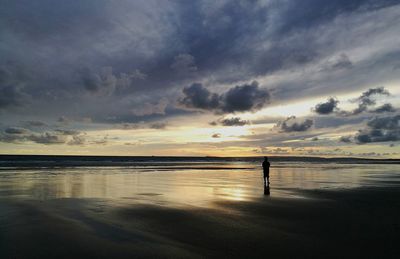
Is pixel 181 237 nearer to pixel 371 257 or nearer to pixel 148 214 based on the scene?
pixel 148 214

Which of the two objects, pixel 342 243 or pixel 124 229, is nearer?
pixel 342 243

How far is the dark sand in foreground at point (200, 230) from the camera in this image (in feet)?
31.1

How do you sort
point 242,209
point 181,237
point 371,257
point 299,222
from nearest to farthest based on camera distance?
point 371,257, point 181,237, point 299,222, point 242,209

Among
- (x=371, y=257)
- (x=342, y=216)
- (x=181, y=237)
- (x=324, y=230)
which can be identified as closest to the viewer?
(x=371, y=257)

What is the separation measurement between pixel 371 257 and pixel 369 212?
308 inches

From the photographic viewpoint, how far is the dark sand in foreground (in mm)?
9484

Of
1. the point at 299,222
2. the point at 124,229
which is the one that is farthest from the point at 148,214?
the point at 299,222

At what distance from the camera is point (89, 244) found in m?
10.2

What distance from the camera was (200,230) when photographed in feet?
39.6

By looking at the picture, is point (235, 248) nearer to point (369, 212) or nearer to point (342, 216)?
point (342, 216)

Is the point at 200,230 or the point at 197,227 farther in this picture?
the point at 197,227

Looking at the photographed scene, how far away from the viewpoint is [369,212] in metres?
15.9

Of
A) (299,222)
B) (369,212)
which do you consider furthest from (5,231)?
(369,212)

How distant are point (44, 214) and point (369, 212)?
51.5 ft
